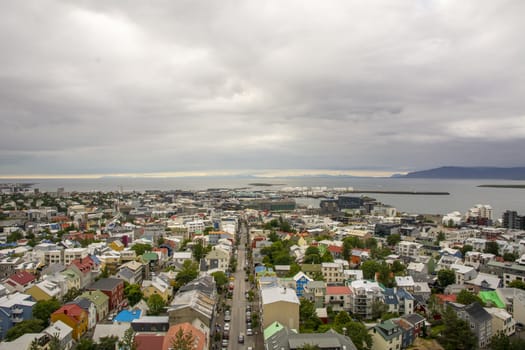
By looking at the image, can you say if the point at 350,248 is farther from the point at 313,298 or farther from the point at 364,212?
the point at 364,212

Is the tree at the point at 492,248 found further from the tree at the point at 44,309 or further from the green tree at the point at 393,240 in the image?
the tree at the point at 44,309

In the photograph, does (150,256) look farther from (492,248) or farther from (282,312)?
(492,248)

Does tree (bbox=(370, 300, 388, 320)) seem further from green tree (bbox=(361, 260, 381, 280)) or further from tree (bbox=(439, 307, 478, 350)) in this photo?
green tree (bbox=(361, 260, 381, 280))

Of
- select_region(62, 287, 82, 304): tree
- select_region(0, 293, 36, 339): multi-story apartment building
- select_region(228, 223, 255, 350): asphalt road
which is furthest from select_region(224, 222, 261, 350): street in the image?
select_region(0, 293, 36, 339): multi-story apartment building

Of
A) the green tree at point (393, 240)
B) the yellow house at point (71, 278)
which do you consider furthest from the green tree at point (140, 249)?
the green tree at point (393, 240)

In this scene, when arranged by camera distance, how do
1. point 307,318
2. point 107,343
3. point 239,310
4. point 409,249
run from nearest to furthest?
point 107,343 → point 307,318 → point 239,310 → point 409,249

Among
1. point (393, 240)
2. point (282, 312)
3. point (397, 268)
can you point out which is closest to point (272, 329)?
point (282, 312)
